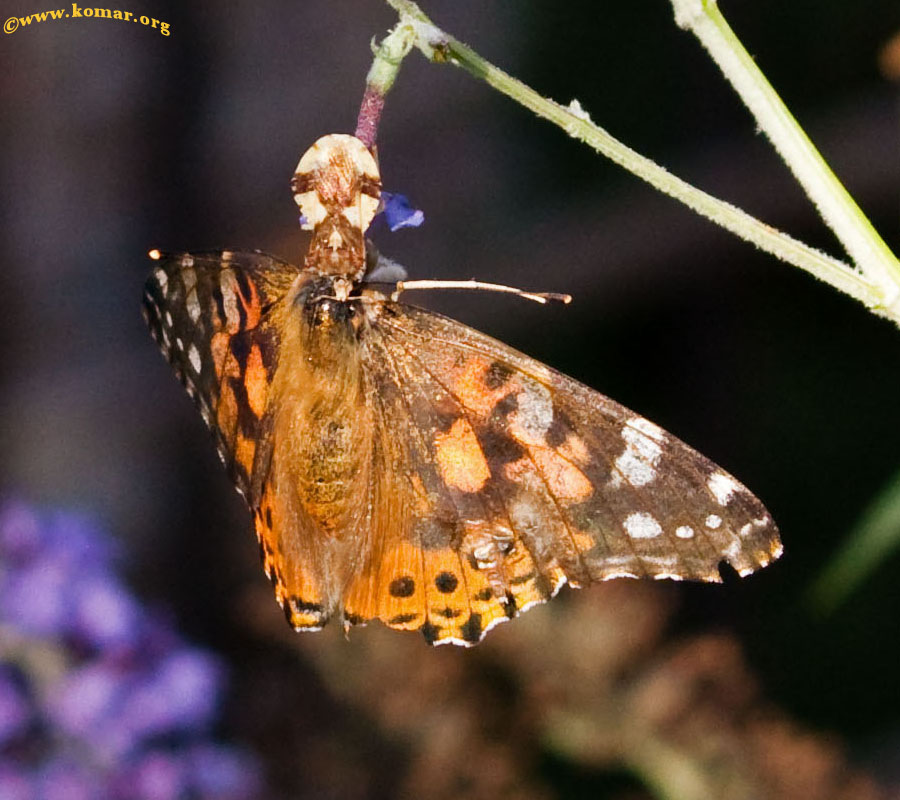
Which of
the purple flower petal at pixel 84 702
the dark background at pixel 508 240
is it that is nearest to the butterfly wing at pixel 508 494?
the purple flower petal at pixel 84 702

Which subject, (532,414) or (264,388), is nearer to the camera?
(532,414)

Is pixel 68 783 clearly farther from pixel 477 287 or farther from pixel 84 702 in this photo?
pixel 477 287

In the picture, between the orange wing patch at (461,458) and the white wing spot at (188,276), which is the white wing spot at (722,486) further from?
the white wing spot at (188,276)

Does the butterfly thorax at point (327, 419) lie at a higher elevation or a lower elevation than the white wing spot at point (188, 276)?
lower

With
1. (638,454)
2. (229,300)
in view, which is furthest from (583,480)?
(229,300)

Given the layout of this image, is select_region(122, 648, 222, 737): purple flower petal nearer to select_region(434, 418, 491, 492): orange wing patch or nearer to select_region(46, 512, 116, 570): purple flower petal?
select_region(46, 512, 116, 570): purple flower petal

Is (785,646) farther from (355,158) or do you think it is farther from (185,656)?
(355,158)

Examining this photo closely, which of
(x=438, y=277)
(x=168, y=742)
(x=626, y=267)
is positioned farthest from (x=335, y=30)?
(x=168, y=742)
